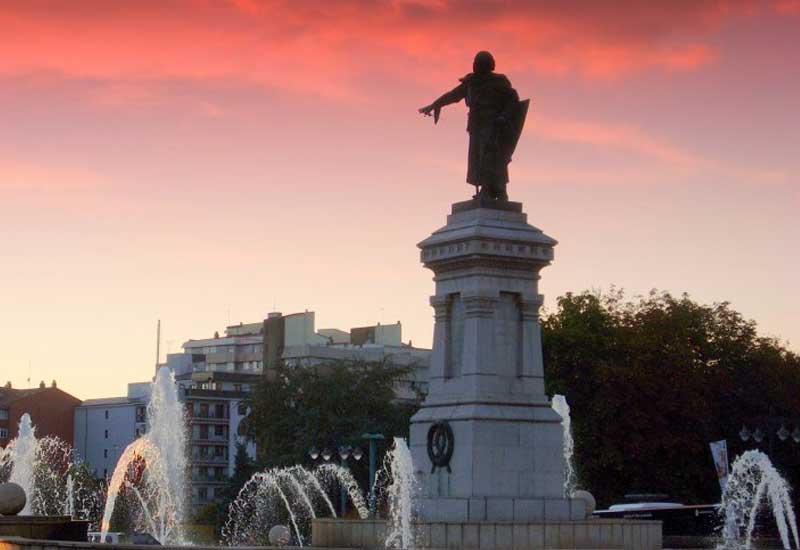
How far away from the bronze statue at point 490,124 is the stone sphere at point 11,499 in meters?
11.5

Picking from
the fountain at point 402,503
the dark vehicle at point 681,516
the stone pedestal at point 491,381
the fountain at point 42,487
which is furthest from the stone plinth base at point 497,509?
the dark vehicle at point 681,516

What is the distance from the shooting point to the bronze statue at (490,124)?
116 feet

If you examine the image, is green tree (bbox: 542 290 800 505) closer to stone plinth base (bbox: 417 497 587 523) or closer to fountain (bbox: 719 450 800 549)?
fountain (bbox: 719 450 800 549)

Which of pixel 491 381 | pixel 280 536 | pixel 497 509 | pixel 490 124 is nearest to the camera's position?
pixel 497 509

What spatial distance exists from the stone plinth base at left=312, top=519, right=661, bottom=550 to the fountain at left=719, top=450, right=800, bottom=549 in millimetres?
20421

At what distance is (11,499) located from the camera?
33906mm

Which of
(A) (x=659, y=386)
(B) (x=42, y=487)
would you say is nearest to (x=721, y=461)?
(A) (x=659, y=386)

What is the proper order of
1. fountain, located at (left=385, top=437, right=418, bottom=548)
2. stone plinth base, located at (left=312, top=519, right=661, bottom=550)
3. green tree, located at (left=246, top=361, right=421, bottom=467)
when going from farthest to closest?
green tree, located at (left=246, top=361, right=421, bottom=467) < fountain, located at (left=385, top=437, right=418, bottom=548) < stone plinth base, located at (left=312, top=519, right=661, bottom=550)

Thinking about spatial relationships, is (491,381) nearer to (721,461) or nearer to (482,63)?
(482,63)

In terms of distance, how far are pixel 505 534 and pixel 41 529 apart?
31.4ft

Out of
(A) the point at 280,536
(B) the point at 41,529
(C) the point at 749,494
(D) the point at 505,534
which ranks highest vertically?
(C) the point at 749,494

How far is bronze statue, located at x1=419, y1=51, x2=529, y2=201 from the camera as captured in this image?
35.2 m

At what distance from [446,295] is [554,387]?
117 feet

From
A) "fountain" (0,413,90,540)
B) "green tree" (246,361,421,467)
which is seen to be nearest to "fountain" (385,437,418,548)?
"fountain" (0,413,90,540)
